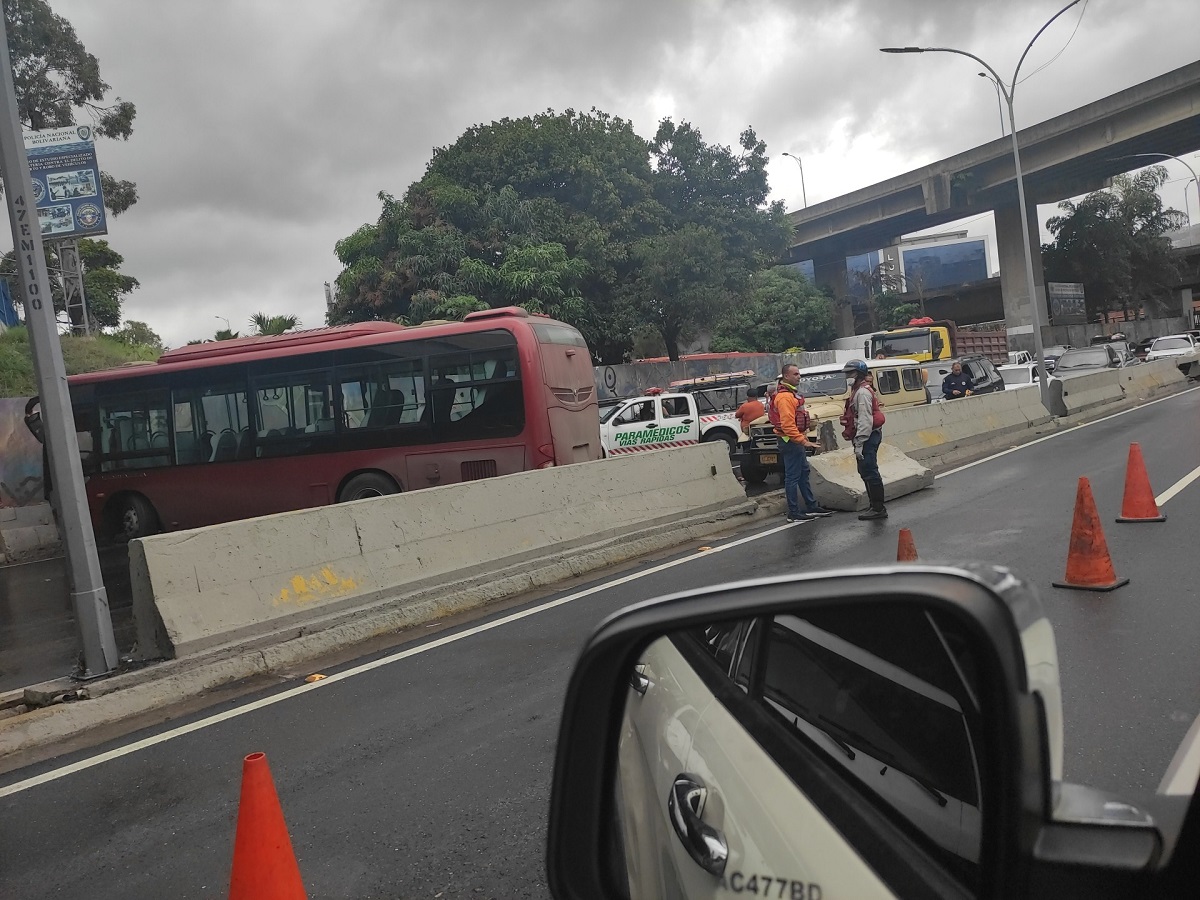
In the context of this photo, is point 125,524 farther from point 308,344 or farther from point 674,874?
point 674,874

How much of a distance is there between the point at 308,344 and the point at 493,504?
773 cm

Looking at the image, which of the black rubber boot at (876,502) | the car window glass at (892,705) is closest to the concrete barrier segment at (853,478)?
the black rubber boot at (876,502)

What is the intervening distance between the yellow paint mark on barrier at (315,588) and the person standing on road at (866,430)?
20.4 ft

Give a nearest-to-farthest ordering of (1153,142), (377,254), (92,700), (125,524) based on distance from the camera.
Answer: (92,700), (125,524), (377,254), (1153,142)

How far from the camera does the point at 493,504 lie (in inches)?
397

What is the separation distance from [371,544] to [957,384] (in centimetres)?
2030

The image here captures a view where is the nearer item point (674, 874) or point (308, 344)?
point (674, 874)

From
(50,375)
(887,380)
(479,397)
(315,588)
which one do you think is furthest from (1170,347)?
(50,375)

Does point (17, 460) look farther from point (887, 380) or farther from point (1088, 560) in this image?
point (1088, 560)

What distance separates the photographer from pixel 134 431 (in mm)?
17281

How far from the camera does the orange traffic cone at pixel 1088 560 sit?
700 cm

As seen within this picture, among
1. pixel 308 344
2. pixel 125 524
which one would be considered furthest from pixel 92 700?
pixel 125 524

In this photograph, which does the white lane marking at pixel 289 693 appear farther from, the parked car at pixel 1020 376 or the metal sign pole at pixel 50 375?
the parked car at pixel 1020 376

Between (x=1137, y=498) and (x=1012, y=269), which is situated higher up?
(x=1012, y=269)
